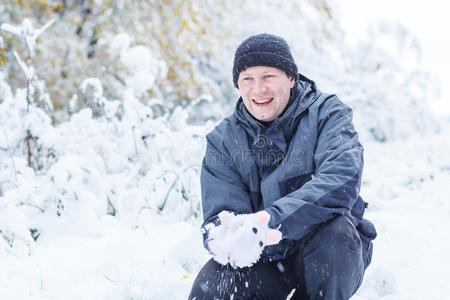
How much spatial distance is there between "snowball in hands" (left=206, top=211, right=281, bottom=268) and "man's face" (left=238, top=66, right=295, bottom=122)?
0.54 m

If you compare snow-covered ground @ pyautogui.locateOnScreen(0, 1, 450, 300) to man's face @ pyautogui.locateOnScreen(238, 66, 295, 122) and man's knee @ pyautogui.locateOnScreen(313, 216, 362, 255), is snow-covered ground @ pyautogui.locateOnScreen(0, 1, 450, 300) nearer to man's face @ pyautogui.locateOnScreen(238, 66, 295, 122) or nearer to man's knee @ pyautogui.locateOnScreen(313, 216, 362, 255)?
man's knee @ pyautogui.locateOnScreen(313, 216, 362, 255)

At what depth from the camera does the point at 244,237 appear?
1598 millimetres

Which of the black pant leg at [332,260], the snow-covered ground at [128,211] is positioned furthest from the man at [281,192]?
the snow-covered ground at [128,211]

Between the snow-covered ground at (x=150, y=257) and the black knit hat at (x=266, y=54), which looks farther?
the snow-covered ground at (x=150, y=257)

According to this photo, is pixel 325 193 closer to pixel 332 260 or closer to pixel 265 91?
pixel 332 260

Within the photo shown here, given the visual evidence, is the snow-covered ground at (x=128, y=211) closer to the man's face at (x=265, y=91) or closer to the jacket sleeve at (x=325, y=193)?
the jacket sleeve at (x=325, y=193)

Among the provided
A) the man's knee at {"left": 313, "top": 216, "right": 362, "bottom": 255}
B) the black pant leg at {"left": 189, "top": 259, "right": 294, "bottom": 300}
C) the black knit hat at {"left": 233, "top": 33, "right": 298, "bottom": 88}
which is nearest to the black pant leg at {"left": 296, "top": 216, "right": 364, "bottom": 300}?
the man's knee at {"left": 313, "top": 216, "right": 362, "bottom": 255}

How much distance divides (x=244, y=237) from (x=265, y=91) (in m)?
0.69

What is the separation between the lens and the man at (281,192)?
1664 mm

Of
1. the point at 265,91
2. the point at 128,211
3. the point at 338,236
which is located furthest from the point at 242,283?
the point at 128,211

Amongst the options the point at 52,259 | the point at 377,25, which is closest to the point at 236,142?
the point at 52,259

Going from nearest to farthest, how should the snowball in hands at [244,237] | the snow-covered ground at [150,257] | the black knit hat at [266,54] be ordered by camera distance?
the snowball in hands at [244,237], the black knit hat at [266,54], the snow-covered ground at [150,257]

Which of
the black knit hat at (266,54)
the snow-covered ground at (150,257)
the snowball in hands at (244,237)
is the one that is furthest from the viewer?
the snow-covered ground at (150,257)

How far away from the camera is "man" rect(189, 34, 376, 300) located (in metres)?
1.66
